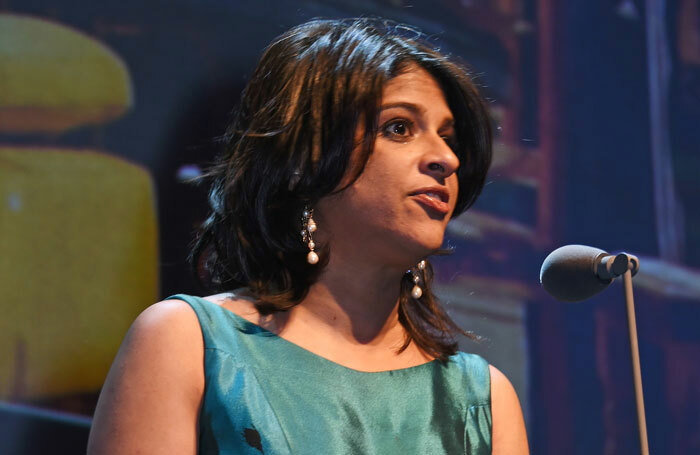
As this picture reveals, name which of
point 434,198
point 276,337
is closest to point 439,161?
point 434,198

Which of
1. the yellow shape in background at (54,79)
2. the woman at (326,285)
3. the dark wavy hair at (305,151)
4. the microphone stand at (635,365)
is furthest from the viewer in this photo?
the yellow shape in background at (54,79)

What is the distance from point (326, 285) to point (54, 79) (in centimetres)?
145

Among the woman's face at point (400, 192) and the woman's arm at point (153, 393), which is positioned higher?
the woman's face at point (400, 192)

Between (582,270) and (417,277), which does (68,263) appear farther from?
(582,270)

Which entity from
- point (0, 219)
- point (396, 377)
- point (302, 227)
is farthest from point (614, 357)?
point (0, 219)

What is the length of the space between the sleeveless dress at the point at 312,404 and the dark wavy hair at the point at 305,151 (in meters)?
0.09

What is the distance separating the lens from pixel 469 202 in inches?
63.8

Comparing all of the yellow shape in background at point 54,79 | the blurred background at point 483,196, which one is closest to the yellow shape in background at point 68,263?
the blurred background at point 483,196

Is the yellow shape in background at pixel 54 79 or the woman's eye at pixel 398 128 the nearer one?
the woman's eye at pixel 398 128

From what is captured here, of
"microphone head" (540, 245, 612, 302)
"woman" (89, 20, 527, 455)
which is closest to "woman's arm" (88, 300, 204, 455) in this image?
"woman" (89, 20, 527, 455)

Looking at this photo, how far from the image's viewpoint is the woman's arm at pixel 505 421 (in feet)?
5.04

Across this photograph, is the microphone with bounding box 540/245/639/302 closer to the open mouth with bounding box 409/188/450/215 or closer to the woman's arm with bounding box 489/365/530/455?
the open mouth with bounding box 409/188/450/215

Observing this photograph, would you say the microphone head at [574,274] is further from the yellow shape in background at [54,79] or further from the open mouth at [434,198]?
the yellow shape in background at [54,79]

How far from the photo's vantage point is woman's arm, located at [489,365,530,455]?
60.5 inches
